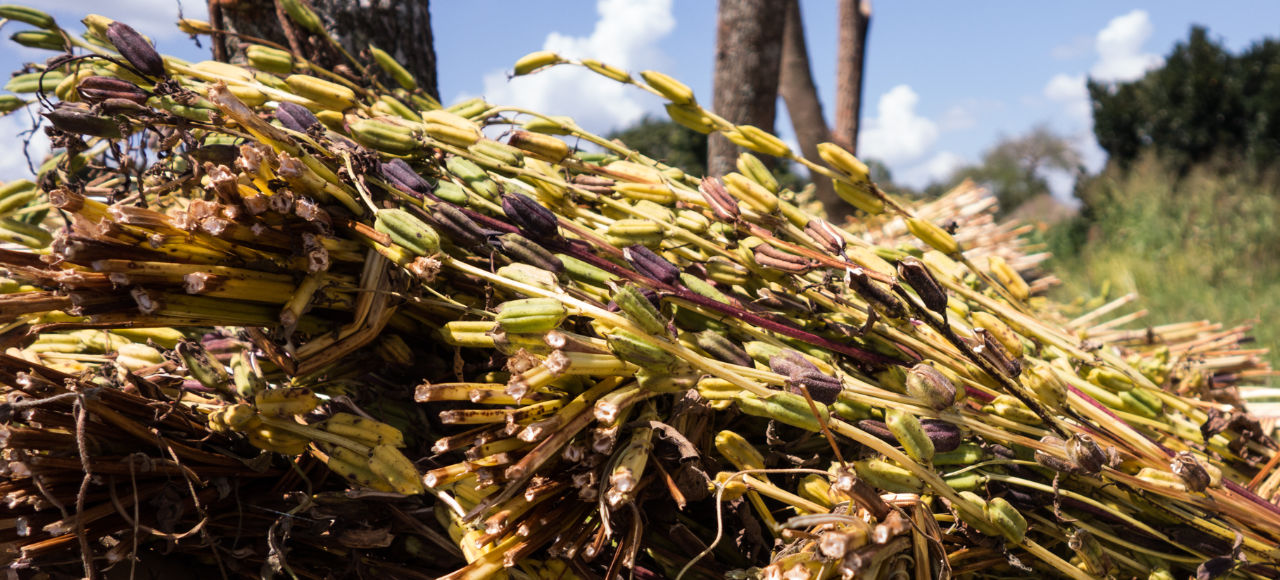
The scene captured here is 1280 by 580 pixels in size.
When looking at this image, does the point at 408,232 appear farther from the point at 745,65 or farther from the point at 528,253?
the point at 745,65

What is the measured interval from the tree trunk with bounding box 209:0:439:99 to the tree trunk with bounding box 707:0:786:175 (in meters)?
1.24

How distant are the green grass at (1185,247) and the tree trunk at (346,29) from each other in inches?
179

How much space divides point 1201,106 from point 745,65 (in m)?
12.5

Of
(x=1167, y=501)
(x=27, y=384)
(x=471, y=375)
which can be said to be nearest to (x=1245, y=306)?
(x=1167, y=501)

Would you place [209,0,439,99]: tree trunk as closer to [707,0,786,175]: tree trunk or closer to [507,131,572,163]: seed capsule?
[507,131,572,163]: seed capsule

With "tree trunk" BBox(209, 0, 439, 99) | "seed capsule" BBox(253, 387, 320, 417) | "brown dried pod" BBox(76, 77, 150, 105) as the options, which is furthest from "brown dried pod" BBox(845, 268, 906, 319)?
"tree trunk" BBox(209, 0, 439, 99)

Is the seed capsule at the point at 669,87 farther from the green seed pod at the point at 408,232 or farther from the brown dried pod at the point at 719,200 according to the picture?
the green seed pod at the point at 408,232

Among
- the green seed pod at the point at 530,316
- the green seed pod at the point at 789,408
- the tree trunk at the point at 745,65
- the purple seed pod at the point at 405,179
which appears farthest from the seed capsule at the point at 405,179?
the tree trunk at the point at 745,65

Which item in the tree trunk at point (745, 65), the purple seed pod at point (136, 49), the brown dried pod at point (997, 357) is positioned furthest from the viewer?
the tree trunk at point (745, 65)

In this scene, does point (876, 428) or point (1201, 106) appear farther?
point (1201, 106)

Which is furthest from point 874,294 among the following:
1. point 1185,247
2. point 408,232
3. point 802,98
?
point 1185,247

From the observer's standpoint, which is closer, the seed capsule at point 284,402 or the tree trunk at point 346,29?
the seed capsule at point 284,402

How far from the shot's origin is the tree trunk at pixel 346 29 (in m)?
1.46

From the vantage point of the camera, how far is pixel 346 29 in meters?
1.57
